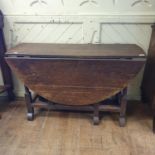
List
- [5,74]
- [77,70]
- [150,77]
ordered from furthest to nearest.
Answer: [5,74], [150,77], [77,70]

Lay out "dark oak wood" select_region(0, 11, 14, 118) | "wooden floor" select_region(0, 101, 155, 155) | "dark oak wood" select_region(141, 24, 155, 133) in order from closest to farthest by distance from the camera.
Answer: "wooden floor" select_region(0, 101, 155, 155) → "dark oak wood" select_region(141, 24, 155, 133) → "dark oak wood" select_region(0, 11, 14, 118)

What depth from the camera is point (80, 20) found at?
193 centimetres

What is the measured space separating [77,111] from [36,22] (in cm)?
98

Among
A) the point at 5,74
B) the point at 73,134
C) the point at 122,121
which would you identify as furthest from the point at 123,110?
the point at 5,74

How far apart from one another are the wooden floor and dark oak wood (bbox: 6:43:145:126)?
23cm

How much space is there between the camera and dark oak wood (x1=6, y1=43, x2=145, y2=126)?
61.8 inches

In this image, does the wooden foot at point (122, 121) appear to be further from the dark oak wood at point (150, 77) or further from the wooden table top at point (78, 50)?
the wooden table top at point (78, 50)

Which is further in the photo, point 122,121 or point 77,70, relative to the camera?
point 122,121

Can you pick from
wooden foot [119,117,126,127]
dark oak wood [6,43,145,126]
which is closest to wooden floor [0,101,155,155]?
wooden foot [119,117,126,127]

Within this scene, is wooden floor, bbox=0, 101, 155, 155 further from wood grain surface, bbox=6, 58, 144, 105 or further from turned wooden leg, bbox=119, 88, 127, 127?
wood grain surface, bbox=6, 58, 144, 105

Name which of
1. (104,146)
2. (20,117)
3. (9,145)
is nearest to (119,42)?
(104,146)

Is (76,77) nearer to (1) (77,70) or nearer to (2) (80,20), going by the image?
(1) (77,70)

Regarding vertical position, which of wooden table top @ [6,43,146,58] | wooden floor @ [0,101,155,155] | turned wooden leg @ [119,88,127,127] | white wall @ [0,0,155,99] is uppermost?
white wall @ [0,0,155,99]

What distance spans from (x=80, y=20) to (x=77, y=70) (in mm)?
591
